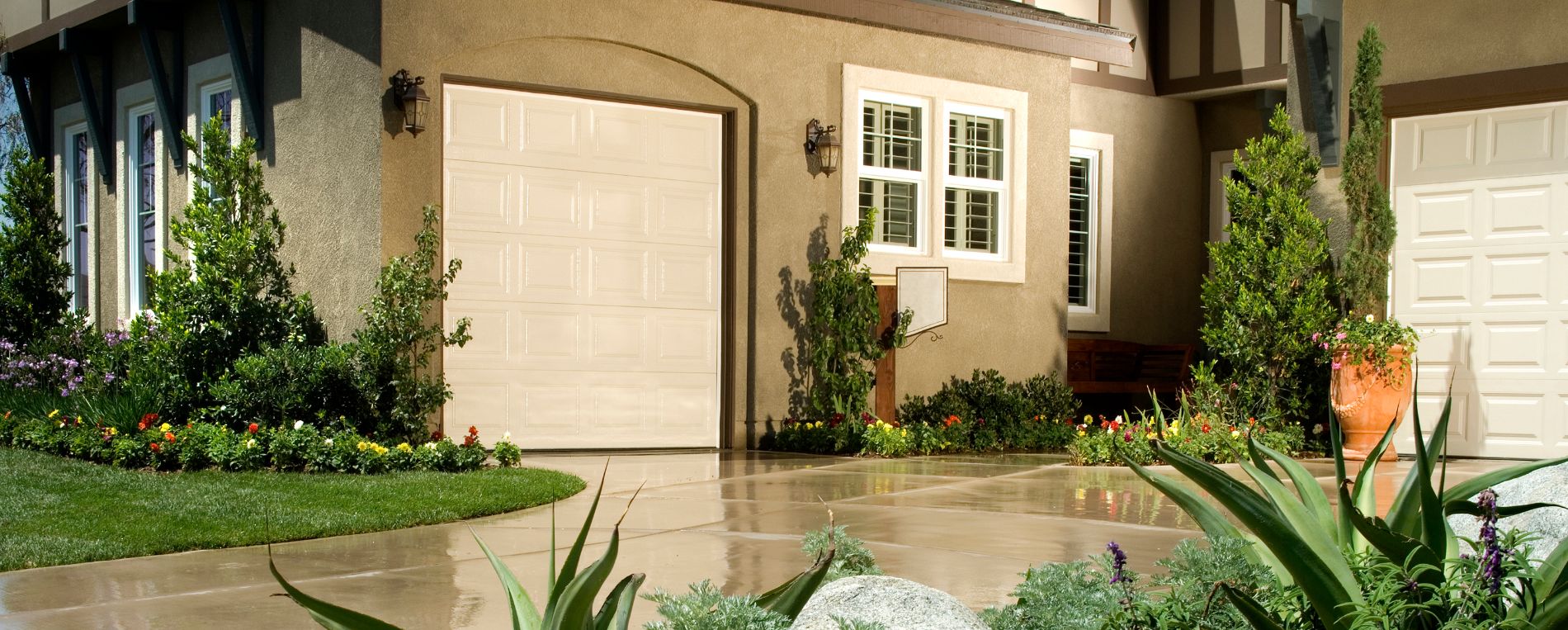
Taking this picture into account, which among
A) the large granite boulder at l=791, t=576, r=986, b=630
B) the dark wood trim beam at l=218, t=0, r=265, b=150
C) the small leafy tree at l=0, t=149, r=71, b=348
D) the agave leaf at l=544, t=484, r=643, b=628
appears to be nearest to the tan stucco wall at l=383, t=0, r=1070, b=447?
the dark wood trim beam at l=218, t=0, r=265, b=150

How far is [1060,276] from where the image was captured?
13344 millimetres

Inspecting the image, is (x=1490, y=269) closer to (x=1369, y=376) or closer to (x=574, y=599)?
(x=1369, y=376)

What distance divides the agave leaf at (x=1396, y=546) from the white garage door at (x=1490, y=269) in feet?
27.0

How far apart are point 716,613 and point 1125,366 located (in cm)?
1294

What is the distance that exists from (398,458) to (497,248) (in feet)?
7.27

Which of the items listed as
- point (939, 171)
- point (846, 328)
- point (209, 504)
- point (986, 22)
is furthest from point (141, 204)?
point (986, 22)

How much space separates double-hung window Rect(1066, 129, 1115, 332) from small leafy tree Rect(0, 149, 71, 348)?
10.9 m

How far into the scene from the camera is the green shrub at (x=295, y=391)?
30.3 ft

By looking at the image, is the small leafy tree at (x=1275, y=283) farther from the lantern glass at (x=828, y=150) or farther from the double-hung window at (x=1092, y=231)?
the double-hung window at (x=1092, y=231)

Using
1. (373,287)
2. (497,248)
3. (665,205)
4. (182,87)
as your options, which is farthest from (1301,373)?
(182,87)

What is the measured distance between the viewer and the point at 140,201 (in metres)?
13.4

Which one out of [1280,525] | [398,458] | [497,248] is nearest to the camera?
[1280,525]

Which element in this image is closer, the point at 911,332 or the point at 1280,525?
the point at 1280,525

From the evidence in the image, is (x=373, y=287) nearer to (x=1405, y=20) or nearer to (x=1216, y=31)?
(x=1405, y=20)
